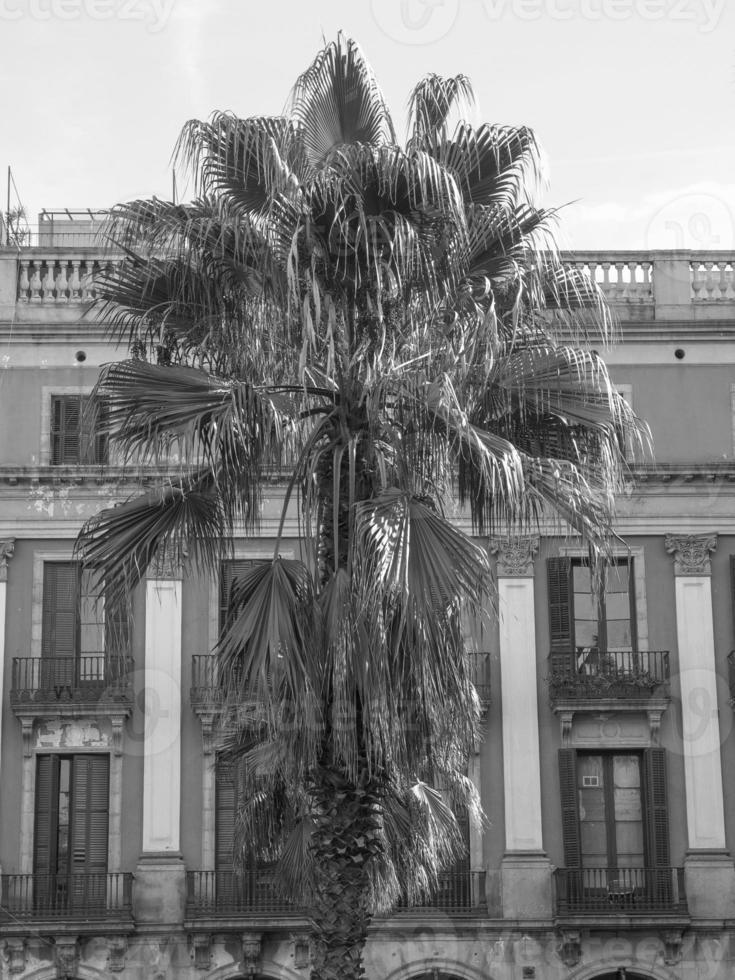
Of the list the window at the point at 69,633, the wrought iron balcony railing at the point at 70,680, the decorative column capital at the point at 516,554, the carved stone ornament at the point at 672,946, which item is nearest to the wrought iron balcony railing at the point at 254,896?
the carved stone ornament at the point at 672,946

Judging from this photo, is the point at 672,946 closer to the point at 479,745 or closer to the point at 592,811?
the point at 592,811

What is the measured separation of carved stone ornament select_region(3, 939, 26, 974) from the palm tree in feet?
48.0

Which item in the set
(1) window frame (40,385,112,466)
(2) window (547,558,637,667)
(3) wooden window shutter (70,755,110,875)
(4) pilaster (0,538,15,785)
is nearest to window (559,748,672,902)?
(2) window (547,558,637,667)

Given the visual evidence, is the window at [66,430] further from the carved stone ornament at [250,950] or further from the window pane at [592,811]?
the window pane at [592,811]

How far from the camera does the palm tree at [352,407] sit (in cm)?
1627

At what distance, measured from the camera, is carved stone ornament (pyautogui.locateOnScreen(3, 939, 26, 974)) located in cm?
3130

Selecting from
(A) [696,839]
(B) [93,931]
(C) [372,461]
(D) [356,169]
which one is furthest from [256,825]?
(A) [696,839]

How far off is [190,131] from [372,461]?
3560 mm

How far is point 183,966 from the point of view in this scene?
103ft

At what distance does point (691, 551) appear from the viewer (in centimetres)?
3334

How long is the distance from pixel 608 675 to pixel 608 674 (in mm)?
64

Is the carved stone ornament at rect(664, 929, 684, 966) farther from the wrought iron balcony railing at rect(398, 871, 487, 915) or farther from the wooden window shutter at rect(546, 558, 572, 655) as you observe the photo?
the wooden window shutter at rect(546, 558, 572, 655)

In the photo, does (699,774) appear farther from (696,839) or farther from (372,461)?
(372,461)

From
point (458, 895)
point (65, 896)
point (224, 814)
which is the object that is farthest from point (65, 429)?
point (458, 895)
